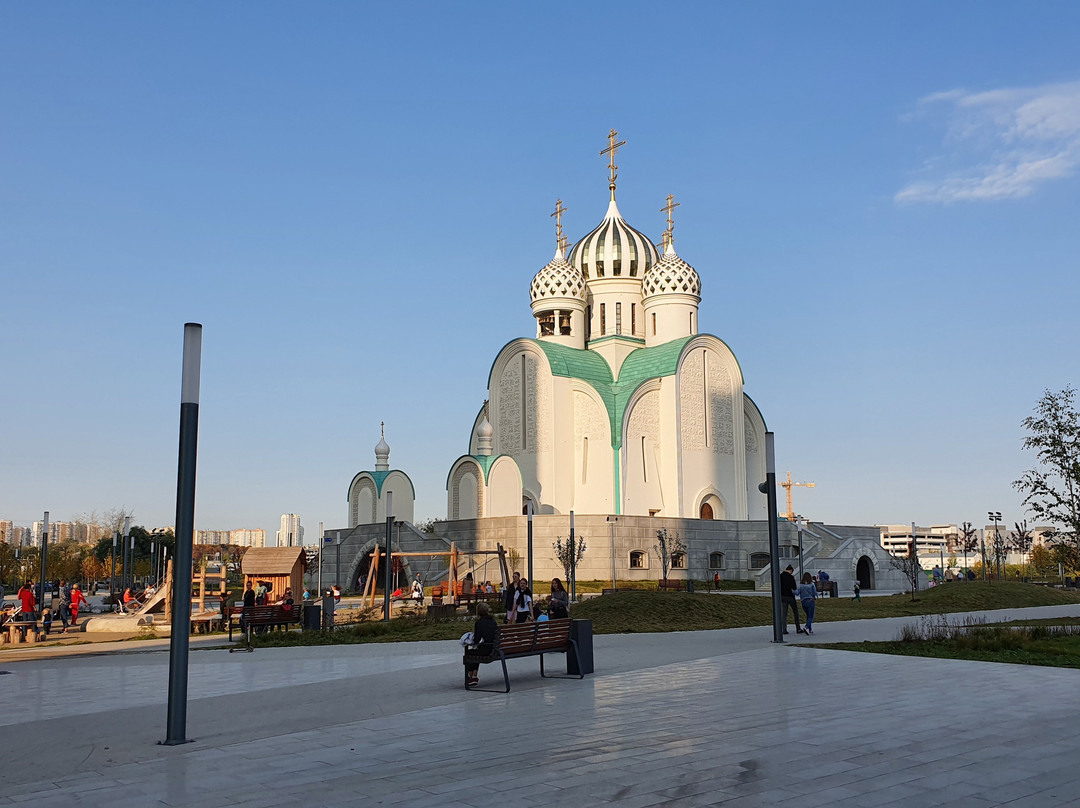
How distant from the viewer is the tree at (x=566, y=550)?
3591cm

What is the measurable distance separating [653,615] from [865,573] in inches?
1012

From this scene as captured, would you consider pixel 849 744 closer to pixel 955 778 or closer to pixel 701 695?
pixel 955 778

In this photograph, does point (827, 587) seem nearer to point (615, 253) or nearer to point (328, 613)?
point (615, 253)

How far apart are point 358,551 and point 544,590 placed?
11527 millimetres

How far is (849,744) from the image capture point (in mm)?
7410

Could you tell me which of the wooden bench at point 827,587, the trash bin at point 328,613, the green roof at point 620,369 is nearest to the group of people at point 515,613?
the trash bin at point 328,613

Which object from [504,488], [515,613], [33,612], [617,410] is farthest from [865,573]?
[33,612]

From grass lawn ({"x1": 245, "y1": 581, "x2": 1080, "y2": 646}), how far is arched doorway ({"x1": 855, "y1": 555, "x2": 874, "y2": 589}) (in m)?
16.0

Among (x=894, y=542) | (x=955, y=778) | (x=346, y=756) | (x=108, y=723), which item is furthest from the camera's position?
(x=894, y=542)

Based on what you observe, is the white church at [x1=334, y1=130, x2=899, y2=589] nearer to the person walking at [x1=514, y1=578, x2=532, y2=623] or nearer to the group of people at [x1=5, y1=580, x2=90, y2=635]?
the group of people at [x1=5, y1=580, x2=90, y2=635]

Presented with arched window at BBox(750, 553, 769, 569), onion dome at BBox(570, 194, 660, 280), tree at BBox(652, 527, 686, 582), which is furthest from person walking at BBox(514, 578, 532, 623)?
onion dome at BBox(570, 194, 660, 280)

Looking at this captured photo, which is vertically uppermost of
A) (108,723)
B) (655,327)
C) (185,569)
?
(655,327)

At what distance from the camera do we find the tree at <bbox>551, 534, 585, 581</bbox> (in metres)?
35.9

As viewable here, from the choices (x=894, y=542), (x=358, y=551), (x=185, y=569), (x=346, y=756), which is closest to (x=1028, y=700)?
(x=346, y=756)
